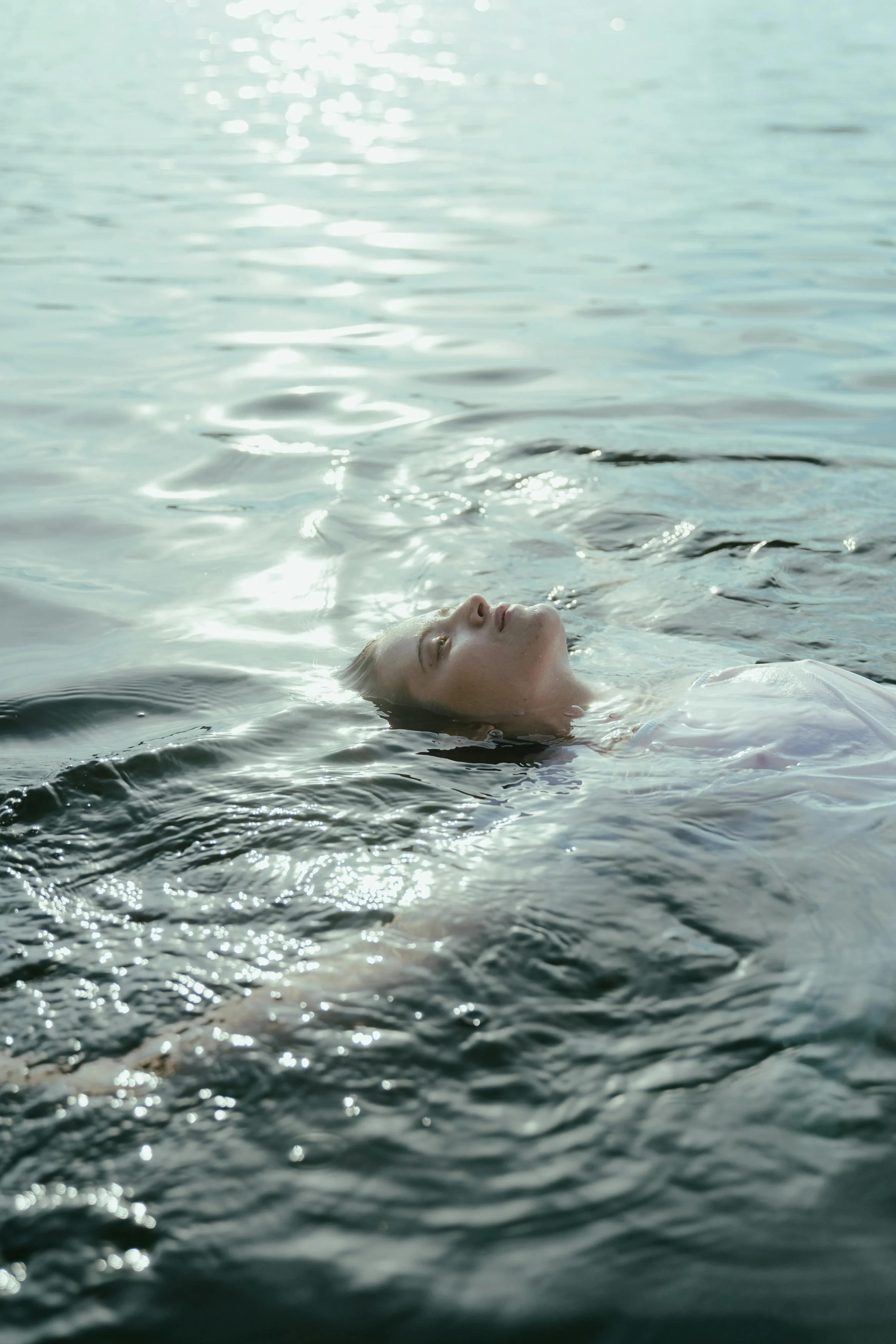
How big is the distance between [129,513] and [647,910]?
14.9ft

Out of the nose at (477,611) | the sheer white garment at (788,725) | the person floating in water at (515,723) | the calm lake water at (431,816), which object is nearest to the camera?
the calm lake water at (431,816)

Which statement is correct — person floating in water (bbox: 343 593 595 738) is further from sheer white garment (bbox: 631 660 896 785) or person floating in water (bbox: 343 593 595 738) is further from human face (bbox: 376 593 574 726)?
sheer white garment (bbox: 631 660 896 785)

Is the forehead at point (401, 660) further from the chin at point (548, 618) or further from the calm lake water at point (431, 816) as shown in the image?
the chin at point (548, 618)

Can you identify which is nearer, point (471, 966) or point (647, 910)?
point (471, 966)

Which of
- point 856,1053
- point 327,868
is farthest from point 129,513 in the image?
point 856,1053

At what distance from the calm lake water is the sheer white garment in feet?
0.66

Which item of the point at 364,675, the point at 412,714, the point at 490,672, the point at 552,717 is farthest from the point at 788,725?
the point at 364,675

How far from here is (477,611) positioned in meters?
4.74

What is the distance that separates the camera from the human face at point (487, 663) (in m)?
4.66

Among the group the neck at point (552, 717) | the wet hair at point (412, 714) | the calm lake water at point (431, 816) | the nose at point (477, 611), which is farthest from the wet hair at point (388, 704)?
the nose at point (477, 611)

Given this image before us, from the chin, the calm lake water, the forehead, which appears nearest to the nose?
the chin

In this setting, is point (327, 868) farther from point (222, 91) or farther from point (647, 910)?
point (222, 91)

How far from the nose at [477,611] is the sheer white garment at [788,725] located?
70 cm

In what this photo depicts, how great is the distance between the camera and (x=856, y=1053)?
9.41 ft
